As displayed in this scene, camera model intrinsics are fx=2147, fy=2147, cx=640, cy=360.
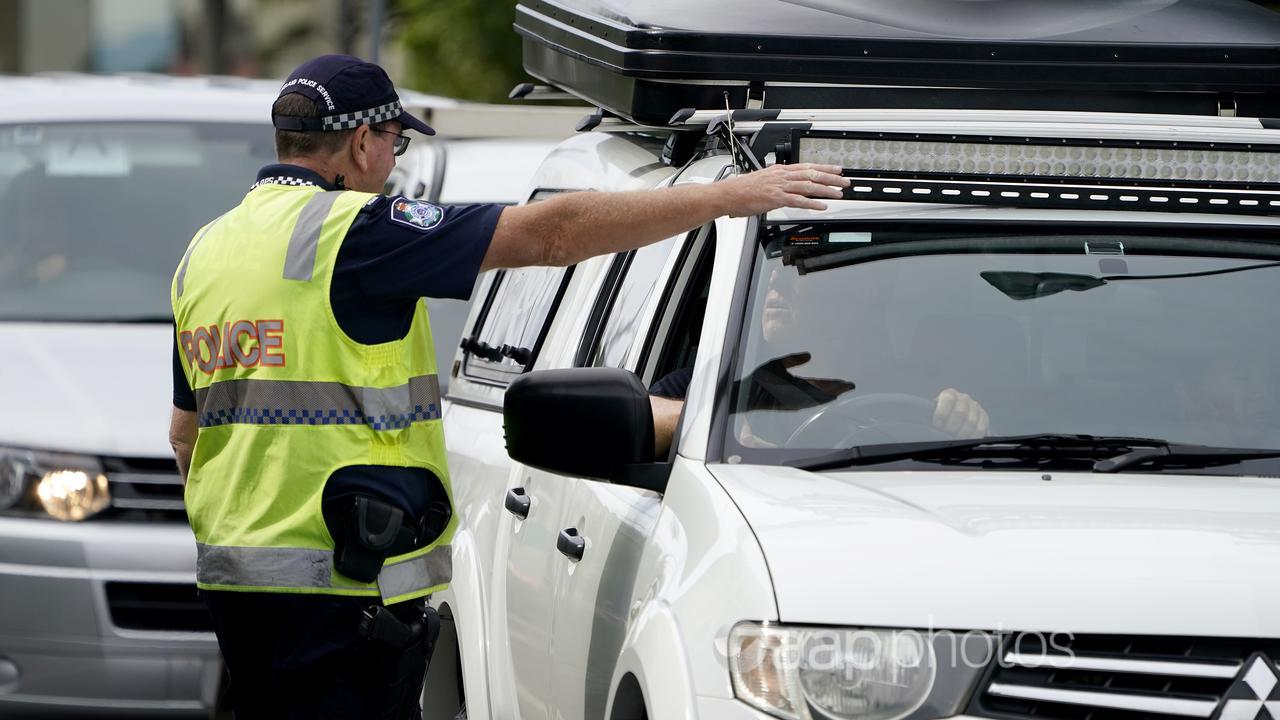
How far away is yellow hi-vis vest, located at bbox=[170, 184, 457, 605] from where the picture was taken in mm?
4266

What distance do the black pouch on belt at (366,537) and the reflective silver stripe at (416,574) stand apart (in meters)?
0.04

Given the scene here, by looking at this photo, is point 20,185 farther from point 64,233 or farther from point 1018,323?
point 1018,323

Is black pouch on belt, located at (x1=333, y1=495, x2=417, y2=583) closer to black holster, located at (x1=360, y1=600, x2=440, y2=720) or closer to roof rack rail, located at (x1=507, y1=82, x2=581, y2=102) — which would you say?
black holster, located at (x1=360, y1=600, x2=440, y2=720)

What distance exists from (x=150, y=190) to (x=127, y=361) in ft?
4.04

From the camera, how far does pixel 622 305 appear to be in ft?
16.7

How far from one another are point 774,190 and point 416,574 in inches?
43.4

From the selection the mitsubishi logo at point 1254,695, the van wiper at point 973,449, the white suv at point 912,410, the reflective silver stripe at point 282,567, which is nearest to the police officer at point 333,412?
the reflective silver stripe at point 282,567

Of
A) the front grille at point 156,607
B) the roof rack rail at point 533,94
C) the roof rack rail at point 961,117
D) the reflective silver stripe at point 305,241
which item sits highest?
the roof rack rail at point 961,117

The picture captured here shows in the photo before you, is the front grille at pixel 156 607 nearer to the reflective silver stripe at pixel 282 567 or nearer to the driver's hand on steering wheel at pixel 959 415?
the reflective silver stripe at pixel 282 567

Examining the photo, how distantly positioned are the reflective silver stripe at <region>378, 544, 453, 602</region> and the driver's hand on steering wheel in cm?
109

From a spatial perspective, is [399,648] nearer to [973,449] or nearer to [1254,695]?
[973,449]

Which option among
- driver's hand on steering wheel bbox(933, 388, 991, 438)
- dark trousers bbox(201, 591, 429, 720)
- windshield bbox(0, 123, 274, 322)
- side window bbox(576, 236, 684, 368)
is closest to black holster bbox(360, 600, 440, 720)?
dark trousers bbox(201, 591, 429, 720)

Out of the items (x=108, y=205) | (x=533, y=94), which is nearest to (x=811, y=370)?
(x=533, y=94)

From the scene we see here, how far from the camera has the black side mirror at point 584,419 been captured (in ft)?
13.0
